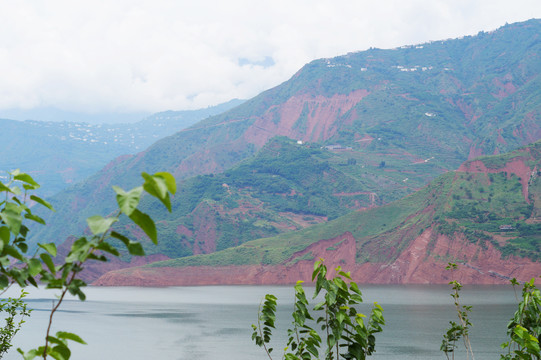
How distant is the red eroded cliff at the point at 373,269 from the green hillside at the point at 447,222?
1522 millimetres

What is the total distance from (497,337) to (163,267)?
102070 mm

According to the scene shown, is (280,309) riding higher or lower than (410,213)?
lower

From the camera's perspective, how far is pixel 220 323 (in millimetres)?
80250

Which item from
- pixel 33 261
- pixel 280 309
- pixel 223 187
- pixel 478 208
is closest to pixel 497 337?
pixel 280 309

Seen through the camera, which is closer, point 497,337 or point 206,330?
point 497,337

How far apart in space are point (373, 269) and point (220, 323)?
201 feet

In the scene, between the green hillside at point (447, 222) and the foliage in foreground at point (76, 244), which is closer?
the foliage in foreground at point (76, 244)

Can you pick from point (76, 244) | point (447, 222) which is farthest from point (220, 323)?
point (76, 244)

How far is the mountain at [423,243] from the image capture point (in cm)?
12156

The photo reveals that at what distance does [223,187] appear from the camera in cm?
19400

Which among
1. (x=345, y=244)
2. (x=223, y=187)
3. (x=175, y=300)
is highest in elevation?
(x=223, y=187)

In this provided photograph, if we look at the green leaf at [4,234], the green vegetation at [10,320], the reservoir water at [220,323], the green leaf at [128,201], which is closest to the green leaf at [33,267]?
the green leaf at [4,234]

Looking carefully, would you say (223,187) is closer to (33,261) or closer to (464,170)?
(464,170)

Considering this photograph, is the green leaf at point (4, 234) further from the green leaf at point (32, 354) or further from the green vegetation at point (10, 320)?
the green vegetation at point (10, 320)
